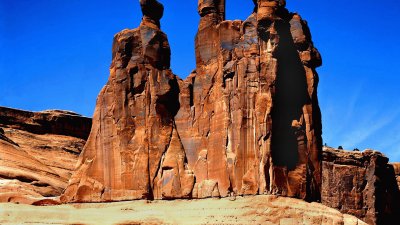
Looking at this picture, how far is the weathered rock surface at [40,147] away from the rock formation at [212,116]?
1574 centimetres

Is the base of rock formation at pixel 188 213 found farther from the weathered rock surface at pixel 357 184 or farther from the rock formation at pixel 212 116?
the weathered rock surface at pixel 357 184

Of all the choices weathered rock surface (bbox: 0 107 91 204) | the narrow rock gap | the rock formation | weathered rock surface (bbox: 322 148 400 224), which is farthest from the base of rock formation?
weathered rock surface (bbox: 322 148 400 224)

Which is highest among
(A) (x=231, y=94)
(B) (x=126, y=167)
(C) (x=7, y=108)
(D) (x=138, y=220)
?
(C) (x=7, y=108)

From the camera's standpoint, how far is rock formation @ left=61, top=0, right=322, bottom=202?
51.6 m

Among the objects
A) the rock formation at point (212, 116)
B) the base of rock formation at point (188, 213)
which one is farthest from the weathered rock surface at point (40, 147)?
the rock formation at point (212, 116)

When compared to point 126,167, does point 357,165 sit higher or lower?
higher

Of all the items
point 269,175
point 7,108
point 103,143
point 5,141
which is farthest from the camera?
point 7,108

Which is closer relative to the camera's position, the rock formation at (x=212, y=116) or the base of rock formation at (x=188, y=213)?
the base of rock formation at (x=188, y=213)

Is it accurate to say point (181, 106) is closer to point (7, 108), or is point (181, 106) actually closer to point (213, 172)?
point (213, 172)

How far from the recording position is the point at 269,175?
50.2 metres

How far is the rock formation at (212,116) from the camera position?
5162cm

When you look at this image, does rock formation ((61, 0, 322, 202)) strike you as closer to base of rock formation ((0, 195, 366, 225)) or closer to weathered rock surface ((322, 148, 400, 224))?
base of rock formation ((0, 195, 366, 225))

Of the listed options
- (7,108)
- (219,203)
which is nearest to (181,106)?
(219,203)

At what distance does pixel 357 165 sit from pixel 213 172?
40375 mm
